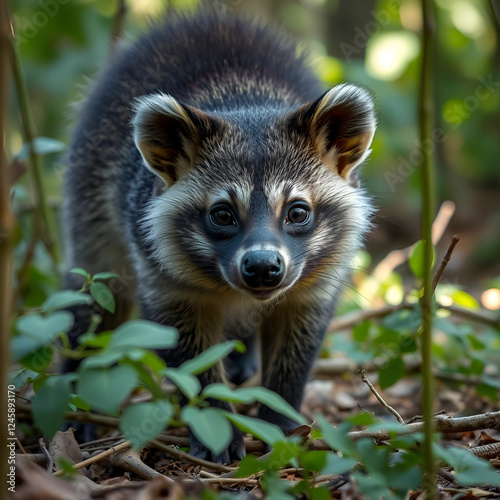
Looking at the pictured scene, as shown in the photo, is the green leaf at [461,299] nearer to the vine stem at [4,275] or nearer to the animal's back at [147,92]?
the animal's back at [147,92]

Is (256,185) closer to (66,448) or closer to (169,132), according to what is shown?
(169,132)

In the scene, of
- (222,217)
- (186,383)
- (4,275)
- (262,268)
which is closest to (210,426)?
(186,383)

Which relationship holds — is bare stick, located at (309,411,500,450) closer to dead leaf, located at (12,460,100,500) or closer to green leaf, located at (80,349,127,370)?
dead leaf, located at (12,460,100,500)

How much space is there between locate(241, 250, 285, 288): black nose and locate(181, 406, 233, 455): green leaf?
1.49 metres

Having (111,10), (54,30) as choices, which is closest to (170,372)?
(54,30)

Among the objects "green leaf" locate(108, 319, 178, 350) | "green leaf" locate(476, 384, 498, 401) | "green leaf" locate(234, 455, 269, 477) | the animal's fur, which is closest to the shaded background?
the animal's fur

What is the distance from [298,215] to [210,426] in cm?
223

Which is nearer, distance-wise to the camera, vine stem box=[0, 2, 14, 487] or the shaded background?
vine stem box=[0, 2, 14, 487]

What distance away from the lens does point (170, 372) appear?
91.8 inches

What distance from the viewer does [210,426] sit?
231 cm

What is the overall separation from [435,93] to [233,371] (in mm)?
8855

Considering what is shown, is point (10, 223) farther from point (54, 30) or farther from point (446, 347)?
point (54, 30)

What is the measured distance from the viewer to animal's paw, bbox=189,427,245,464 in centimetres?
434

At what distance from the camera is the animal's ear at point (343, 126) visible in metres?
4.32
